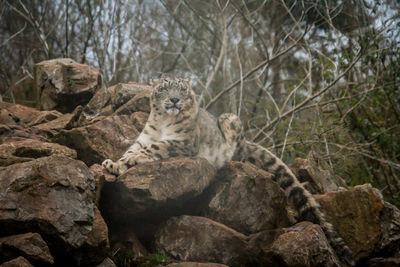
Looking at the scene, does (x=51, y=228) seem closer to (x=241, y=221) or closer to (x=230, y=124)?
(x=241, y=221)

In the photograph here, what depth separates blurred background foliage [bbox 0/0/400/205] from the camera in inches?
444

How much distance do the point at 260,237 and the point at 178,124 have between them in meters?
2.72

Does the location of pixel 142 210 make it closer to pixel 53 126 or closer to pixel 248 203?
pixel 248 203

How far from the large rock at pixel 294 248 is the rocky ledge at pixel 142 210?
0.02 metres

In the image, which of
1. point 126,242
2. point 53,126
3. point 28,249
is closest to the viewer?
point 28,249

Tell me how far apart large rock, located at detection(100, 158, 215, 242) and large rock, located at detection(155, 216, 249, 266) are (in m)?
0.31

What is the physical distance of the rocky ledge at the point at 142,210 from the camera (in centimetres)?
447

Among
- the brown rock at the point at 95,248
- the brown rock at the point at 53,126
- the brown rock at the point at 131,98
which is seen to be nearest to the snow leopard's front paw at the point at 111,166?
the brown rock at the point at 95,248

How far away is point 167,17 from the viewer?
45.8 ft

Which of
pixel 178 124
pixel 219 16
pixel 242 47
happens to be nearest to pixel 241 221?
pixel 178 124

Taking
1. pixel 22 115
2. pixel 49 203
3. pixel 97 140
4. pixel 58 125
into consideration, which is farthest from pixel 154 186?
pixel 22 115

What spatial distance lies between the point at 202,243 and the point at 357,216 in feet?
9.70

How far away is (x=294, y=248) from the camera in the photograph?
572cm

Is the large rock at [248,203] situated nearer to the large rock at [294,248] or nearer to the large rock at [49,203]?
the large rock at [294,248]
